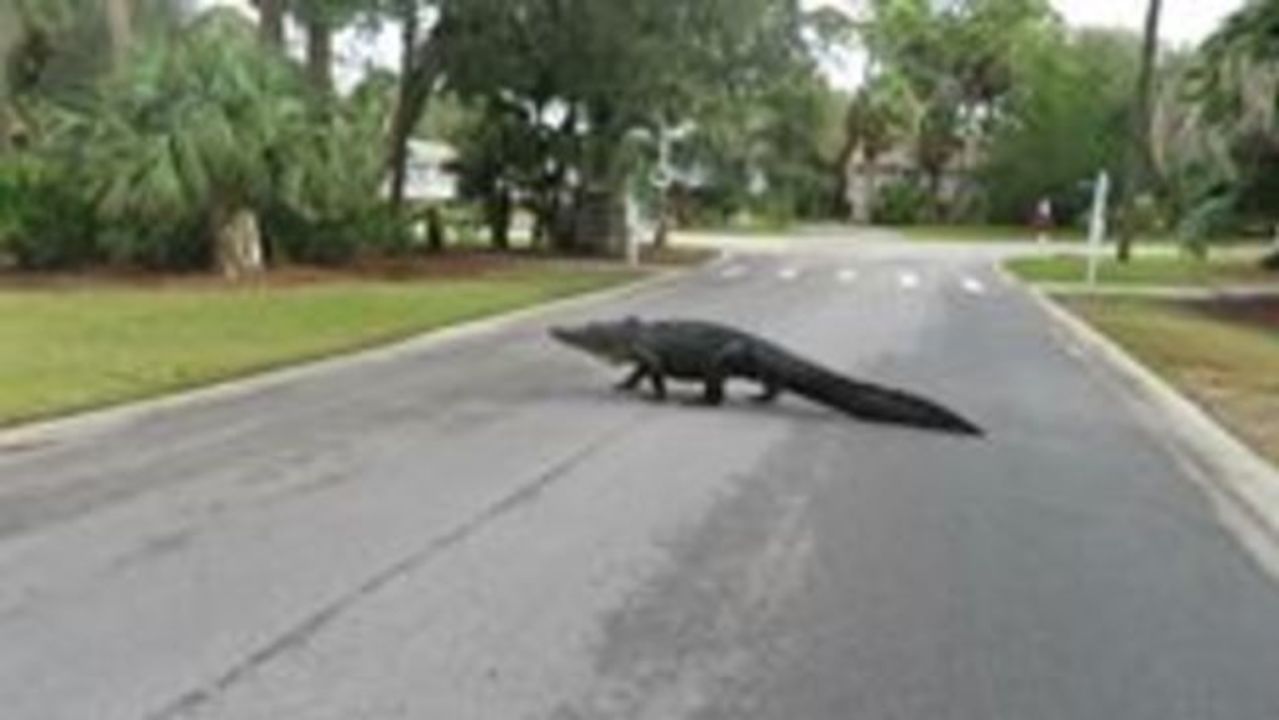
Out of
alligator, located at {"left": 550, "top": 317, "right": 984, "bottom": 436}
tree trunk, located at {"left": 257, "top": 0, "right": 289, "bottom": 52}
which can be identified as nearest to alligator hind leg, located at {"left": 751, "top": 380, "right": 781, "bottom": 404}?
alligator, located at {"left": 550, "top": 317, "right": 984, "bottom": 436}

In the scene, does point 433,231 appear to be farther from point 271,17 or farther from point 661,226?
point 661,226

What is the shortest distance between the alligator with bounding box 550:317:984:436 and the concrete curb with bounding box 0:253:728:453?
9.70 feet

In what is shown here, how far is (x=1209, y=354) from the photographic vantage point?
29.6 metres

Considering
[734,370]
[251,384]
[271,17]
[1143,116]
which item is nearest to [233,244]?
[271,17]

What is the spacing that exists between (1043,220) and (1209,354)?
6533 cm

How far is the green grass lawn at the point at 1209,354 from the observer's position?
68.9 feet

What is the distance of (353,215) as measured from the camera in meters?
43.3

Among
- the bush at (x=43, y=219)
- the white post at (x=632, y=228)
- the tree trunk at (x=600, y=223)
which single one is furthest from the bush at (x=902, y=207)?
the bush at (x=43, y=219)

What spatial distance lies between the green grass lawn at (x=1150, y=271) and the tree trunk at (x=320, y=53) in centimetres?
1684

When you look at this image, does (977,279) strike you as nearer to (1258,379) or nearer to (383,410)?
(1258,379)

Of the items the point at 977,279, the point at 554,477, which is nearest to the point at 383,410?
the point at 554,477

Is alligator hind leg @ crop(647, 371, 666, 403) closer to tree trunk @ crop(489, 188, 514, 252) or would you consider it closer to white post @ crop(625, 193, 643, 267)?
white post @ crop(625, 193, 643, 267)

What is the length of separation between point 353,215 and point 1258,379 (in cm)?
2158

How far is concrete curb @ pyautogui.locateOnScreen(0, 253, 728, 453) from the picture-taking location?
16.7 meters
